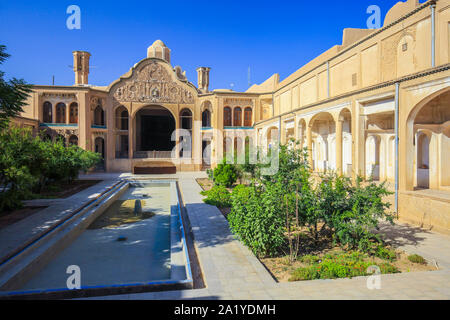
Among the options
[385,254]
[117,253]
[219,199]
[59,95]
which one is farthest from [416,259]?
[59,95]

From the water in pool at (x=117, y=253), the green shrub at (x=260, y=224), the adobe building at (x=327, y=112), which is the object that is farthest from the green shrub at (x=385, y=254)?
the water in pool at (x=117, y=253)

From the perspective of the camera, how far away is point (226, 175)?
15633 mm

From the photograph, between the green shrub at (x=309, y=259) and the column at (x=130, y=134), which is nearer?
the green shrub at (x=309, y=259)

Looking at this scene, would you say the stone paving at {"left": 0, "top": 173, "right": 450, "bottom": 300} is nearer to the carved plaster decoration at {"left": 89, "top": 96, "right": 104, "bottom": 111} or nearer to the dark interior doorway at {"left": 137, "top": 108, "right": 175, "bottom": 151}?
the carved plaster decoration at {"left": 89, "top": 96, "right": 104, "bottom": 111}

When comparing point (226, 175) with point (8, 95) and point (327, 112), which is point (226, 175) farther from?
point (8, 95)

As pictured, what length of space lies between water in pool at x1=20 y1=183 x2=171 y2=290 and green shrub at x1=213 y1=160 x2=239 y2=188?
473cm

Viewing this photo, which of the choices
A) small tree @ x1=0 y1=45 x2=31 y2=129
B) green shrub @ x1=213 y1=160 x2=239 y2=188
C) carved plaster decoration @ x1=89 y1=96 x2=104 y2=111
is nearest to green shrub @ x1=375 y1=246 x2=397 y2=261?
small tree @ x1=0 y1=45 x2=31 y2=129

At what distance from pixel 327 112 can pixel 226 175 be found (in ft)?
19.8

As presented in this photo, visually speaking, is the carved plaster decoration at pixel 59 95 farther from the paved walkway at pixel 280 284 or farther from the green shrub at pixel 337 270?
the green shrub at pixel 337 270

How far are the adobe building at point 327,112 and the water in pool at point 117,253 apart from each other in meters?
6.46

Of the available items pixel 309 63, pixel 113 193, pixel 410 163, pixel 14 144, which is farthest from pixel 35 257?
pixel 309 63

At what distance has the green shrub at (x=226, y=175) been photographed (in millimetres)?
15578

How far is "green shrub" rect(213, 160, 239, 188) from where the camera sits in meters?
15.6

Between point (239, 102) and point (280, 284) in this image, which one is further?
point (239, 102)
